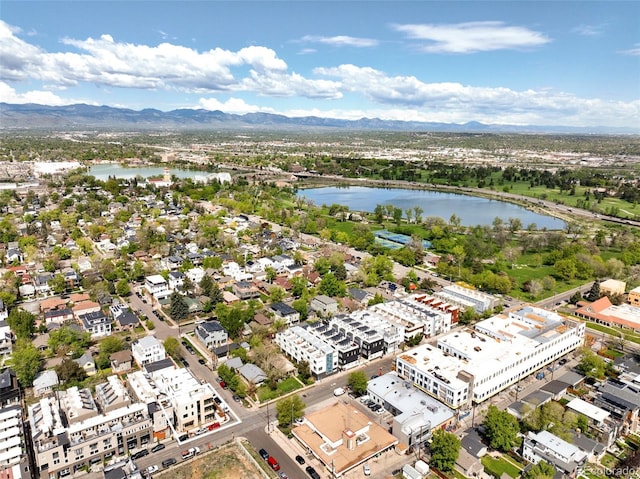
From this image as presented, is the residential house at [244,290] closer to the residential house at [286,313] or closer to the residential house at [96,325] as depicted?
the residential house at [286,313]

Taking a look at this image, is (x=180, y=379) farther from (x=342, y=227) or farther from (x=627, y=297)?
(x=342, y=227)

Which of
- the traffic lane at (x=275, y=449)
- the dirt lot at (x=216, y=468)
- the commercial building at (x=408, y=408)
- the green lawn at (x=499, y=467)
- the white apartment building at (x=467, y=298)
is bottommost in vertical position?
the traffic lane at (x=275, y=449)

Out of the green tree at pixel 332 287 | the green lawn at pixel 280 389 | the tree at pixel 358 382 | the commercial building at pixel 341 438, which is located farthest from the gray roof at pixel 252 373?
the green tree at pixel 332 287

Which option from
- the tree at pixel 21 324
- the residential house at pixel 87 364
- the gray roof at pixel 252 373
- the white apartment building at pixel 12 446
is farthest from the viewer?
the tree at pixel 21 324

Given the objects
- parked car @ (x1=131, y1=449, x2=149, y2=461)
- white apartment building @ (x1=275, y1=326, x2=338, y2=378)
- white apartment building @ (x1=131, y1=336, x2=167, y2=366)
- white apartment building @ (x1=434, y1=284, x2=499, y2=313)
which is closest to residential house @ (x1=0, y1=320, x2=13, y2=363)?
white apartment building @ (x1=131, y1=336, x2=167, y2=366)

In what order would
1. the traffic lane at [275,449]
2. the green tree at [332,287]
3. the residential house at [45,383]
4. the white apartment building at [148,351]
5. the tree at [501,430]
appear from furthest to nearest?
1. the green tree at [332,287]
2. the white apartment building at [148,351]
3. the residential house at [45,383]
4. the tree at [501,430]
5. the traffic lane at [275,449]

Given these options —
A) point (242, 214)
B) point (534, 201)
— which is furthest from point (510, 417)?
point (534, 201)
